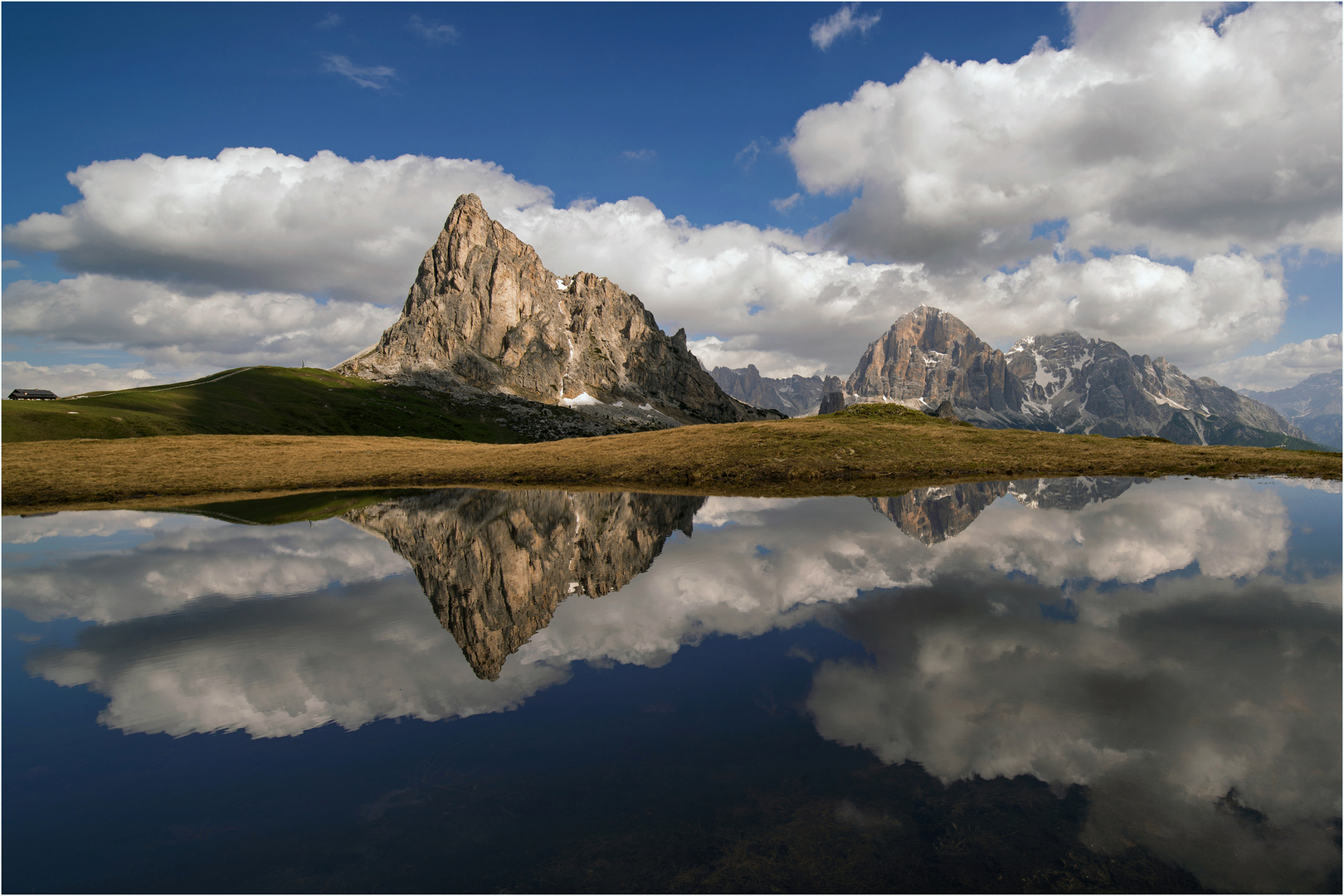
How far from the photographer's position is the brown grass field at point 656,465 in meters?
50.3

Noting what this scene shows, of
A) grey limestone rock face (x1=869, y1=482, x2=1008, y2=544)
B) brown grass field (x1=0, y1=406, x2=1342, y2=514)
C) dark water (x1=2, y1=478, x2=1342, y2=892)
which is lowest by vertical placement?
dark water (x1=2, y1=478, x2=1342, y2=892)

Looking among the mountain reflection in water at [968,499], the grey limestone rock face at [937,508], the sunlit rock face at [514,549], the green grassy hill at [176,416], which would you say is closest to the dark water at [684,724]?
the sunlit rock face at [514,549]

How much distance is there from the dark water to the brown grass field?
2764 centimetres

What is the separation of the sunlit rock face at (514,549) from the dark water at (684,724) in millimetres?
253

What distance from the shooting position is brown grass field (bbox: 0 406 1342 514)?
50.3 meters

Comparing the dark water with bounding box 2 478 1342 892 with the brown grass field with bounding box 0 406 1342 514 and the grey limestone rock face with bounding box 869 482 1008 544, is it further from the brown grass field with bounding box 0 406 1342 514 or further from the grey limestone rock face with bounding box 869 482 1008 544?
the brown grass field with bounding box 0 406 1342 514

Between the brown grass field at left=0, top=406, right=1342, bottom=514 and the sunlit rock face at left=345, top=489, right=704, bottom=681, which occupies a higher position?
the brown grass field at left=0, top=406, right=1342, bottom=514

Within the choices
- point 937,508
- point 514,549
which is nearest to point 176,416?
point 514,549

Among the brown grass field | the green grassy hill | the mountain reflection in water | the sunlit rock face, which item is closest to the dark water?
the sunlit rock face

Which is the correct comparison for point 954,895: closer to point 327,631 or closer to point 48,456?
point 327,631

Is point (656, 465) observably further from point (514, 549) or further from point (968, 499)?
point (514, 549)

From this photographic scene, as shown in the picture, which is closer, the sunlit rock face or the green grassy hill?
the sunlit rock face

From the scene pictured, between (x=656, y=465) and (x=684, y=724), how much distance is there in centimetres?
4711

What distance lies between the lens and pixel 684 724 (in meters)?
10.6
